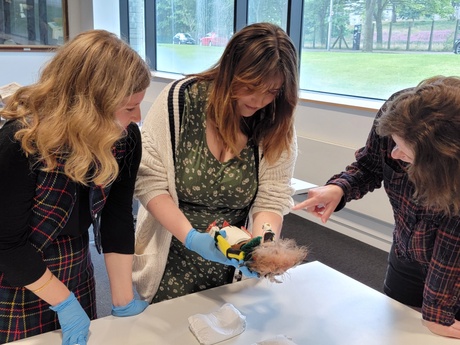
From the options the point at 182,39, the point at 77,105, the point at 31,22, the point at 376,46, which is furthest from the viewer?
the point at 31,22

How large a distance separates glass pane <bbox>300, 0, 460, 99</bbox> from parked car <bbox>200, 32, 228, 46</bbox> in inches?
45.8

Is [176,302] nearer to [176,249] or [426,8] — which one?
[176,249]

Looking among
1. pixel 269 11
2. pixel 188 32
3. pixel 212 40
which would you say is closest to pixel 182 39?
pixel 188 32

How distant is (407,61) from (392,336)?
2521mm

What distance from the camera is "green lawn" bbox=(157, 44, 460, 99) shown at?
3.06m

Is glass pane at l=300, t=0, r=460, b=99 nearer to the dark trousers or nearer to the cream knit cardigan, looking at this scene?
the dark trousers

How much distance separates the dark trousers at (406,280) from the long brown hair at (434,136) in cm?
35

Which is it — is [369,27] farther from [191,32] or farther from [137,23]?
[137,23]

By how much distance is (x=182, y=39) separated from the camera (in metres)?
5.35

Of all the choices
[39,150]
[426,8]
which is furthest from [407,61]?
[39,150]

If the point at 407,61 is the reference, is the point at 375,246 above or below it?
below

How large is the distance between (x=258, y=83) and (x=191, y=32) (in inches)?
167

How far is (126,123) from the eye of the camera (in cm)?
104

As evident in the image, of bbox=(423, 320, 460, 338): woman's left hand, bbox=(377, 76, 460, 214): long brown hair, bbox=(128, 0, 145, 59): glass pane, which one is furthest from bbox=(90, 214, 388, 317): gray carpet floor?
bbox=(128, 0, 145, 59): glass pane
